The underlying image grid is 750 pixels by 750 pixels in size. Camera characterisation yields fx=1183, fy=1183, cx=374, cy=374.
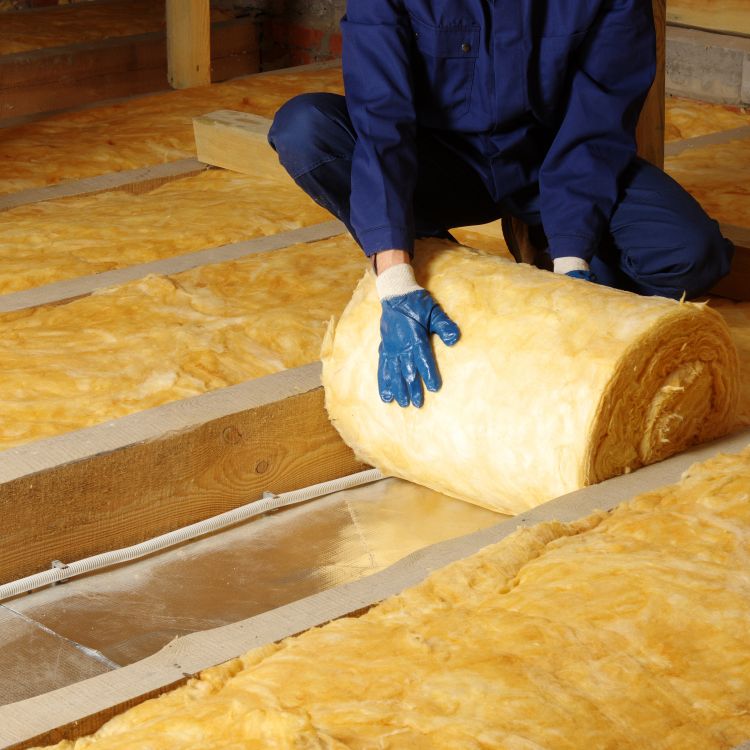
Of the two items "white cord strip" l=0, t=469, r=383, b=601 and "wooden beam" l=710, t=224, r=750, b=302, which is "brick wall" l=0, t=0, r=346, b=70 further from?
"white cord strip" l=0, t=469, r=383, b=601

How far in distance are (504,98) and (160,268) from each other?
4.18 feet

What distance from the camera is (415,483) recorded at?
9.20ft

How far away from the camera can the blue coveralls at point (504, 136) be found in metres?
2.66

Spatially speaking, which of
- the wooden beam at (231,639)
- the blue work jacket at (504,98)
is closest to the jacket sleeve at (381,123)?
the blue work jacket at (504,98)

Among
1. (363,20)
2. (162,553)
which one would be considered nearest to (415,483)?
(162,553)

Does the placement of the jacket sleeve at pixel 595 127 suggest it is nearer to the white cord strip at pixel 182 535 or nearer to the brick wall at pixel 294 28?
the white cord strip at pixel 182 535

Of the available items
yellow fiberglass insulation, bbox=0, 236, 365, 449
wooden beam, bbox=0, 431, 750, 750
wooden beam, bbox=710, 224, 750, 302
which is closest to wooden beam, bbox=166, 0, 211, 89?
yellow fiberglass insulation, bbox=0, 236, 365, 449

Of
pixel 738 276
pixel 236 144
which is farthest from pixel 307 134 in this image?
pixel 236 144

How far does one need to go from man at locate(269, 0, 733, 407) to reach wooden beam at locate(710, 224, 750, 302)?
331mm

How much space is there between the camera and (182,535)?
2.64 meters

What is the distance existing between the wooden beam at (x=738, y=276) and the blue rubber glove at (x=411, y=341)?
4.24 feet

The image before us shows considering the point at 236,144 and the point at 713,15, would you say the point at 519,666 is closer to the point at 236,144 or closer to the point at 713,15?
the point at 236,144

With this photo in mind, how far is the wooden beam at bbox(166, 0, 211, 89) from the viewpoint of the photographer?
5.73 m

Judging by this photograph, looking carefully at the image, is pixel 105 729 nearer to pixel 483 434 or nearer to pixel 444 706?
pixel 444 706
